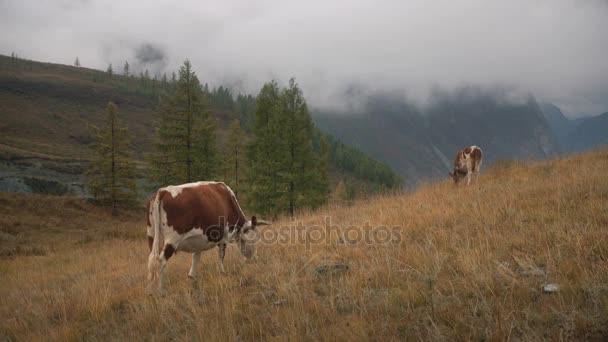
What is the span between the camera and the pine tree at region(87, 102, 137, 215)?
29.0 meters

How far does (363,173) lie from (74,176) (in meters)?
79.3

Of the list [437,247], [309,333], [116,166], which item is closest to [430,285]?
[309,333]

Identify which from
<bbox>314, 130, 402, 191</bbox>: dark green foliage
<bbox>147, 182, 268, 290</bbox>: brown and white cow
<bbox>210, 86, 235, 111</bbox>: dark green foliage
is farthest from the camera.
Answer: <bbox>210, 86, 235, 111</bbox>: dark green foliage

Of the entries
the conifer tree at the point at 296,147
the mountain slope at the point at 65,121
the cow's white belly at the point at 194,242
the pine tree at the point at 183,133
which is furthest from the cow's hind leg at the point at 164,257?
the mountain slope at the point at 65,121

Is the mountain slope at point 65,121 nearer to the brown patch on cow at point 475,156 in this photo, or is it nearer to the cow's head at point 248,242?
the brown patch on cow at point 475,156

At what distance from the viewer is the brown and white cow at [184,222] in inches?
204

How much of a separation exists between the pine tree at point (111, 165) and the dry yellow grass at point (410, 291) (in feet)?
80.4

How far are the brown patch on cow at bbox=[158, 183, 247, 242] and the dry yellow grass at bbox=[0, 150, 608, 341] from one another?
34.3 inches

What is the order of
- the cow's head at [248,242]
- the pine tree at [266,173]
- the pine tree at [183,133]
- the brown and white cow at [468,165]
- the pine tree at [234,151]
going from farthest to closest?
1. the pine tree at [234,151]
2. the pine tree at [183,133]
3. the pine tree at [266,173]
4. the brown and white cow at [468,165]
5. the cow's head at [248,242]

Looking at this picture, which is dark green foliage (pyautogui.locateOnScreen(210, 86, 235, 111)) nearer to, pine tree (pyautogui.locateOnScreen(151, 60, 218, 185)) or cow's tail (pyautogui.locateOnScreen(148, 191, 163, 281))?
pine tree (pyautogui.locateOnScreen(151, 60, 218, 185))

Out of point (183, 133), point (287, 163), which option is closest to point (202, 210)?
point (287, 163)

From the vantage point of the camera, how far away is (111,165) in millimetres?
29266

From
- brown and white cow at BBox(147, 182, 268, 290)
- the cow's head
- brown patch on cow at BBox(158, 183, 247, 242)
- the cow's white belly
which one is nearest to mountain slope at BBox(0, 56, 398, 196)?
the cow's head

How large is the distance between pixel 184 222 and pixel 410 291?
3.58 metres
